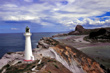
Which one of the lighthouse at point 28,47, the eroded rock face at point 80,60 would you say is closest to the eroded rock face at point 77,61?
the eroded rock face at point 80,60

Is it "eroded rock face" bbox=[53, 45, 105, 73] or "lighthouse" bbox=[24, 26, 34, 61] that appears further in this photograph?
"eroded rock face" bbox=[53, 45, 105, 73]

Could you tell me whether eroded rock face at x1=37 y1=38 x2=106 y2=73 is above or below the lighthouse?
below

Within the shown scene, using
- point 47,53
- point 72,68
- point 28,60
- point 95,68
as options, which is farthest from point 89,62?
point 28,60

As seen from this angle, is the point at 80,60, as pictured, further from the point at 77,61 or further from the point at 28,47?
the point at 28,47

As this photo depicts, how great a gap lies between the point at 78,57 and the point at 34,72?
42.3 ft

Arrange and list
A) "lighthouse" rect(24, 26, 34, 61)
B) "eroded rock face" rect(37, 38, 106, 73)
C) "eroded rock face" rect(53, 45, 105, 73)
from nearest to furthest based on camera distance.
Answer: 1. "lighthouse" rect(24, 26, 34, 61)
2. "eroded rock face" rect(37, 38, 106, 73)
3. "eroded rock face" rect(53, 45, 105, 73)

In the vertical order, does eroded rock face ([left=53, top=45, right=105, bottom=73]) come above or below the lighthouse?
below

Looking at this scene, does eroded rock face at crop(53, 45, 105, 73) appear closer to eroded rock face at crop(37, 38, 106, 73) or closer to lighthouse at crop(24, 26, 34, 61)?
eroded rock face at crop(37, 38, 106, 73)

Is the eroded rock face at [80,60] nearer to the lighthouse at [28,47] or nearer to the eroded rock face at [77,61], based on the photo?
the eroded rock face at [77,61]

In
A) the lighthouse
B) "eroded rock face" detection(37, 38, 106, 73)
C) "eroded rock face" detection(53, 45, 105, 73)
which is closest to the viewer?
the lighthouse

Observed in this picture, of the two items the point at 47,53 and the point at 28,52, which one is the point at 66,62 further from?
the point at 28,52

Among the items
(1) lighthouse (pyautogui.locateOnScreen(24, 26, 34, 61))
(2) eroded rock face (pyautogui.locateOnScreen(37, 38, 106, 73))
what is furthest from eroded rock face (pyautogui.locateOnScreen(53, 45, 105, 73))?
(1) lighthouse (pyautogui.locateOnScreen(24, 26, 34, 61))

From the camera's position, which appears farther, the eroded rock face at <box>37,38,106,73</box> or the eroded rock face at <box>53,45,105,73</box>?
the eroded rock face at <box>53,45,105,73</box>

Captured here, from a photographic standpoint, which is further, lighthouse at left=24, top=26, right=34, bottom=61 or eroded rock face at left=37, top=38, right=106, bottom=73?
eroded rock face at left=37, top=38, right=106, bottom=73
